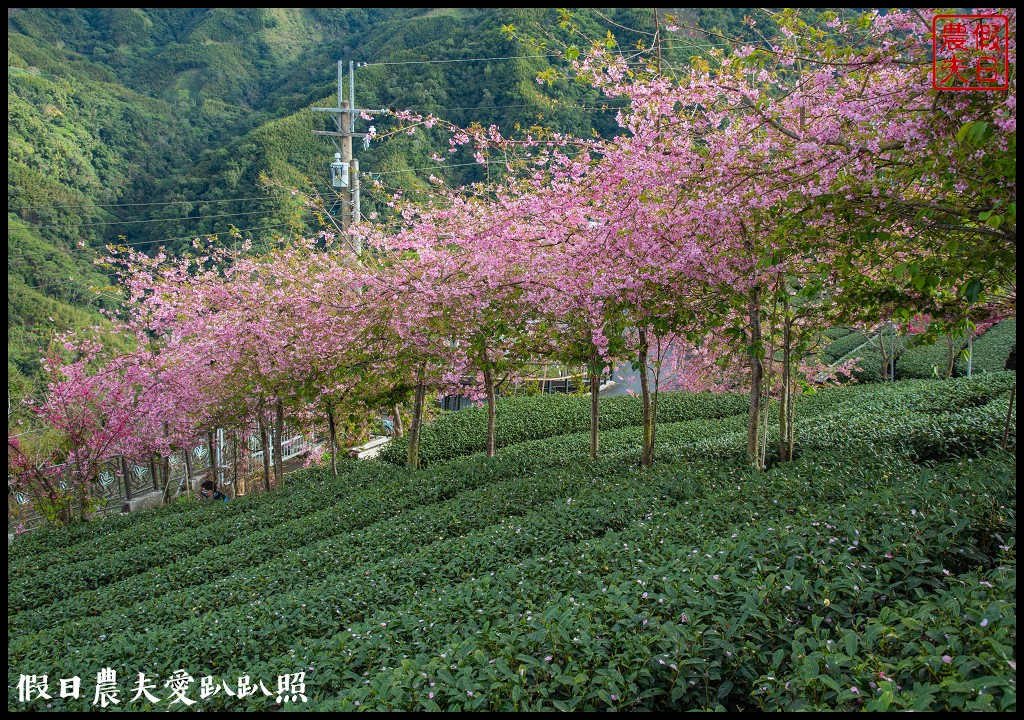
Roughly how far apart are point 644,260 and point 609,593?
3.54 m

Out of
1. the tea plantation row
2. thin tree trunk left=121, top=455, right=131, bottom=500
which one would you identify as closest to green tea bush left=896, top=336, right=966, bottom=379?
the tea plantation row

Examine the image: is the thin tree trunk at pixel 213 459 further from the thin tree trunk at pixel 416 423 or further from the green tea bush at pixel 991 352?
the green tea bush at pixel 991 352

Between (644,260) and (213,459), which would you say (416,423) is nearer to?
(644,260)

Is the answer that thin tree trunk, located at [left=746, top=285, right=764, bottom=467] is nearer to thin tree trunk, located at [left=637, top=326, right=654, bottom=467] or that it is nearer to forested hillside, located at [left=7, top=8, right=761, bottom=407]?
thin tree trunk, located at [left=637, top=326, right=654, bottom=467]

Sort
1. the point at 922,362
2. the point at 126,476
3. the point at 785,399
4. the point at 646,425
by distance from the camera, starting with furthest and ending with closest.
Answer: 1. the point at 922,362
2. the point at 126,476
3. the point at 646,425
4. the point at 785,399

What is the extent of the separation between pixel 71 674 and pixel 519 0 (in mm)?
4441

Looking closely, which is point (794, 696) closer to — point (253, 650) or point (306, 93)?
point (253, 650)

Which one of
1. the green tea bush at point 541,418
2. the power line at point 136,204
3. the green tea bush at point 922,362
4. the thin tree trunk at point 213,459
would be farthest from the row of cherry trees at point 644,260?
the power line at point 136,204

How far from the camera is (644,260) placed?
593 centimetres

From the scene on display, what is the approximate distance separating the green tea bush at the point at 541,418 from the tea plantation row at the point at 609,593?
4.49m

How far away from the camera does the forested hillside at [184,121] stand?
902 inches

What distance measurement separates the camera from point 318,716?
2504mm

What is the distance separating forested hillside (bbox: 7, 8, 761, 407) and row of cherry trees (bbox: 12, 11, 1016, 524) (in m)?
10.9

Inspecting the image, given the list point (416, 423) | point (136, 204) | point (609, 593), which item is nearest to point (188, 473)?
point (416, 423)
